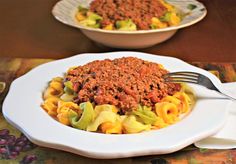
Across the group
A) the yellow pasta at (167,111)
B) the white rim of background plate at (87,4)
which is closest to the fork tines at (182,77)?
the yellow pasta at (167,111)

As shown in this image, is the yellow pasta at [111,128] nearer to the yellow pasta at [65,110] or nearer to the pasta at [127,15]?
the yellow pasta at [65,110]

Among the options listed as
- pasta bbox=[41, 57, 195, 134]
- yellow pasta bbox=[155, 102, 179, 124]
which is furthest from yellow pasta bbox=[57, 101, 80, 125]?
yellow pasta bbox=[155, 102, 179, 124]

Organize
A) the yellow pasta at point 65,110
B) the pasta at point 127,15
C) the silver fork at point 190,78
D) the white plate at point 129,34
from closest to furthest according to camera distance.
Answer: the yellow pasta at point 65,110
the silver fork at point 190,78
the white plate at point 129,34
the pasta at point 127,15

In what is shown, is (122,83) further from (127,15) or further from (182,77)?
(127,15)

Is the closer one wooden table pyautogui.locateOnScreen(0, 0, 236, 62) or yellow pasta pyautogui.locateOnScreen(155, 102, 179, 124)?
yellow pasta pyautogui.locateOnScreen(155, 102, 179, 124)

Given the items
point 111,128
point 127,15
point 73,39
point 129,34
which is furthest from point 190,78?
point 73,39

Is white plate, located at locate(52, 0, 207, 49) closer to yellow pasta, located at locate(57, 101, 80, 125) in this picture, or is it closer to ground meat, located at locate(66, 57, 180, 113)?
ground meat, located at locate(66, 57, 180, 113)

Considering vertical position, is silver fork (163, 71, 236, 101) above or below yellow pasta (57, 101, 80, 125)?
above
